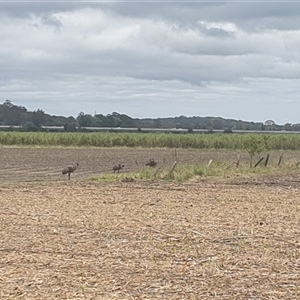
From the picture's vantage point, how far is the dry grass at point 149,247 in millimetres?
7949

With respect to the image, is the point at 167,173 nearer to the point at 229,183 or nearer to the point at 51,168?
the point at 229,183

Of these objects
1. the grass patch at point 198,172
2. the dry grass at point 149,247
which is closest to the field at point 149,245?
the dry grass at point 149,247

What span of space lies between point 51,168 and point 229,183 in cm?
1443

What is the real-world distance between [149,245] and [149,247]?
0.16 m

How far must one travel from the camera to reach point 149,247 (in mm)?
10281

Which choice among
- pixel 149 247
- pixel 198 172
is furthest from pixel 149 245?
pixel 198 172

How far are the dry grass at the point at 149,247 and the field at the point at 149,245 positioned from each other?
1 centimetres

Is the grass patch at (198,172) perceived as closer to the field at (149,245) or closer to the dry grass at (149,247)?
the field at (149,245)

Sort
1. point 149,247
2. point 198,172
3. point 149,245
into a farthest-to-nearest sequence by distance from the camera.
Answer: point 198,172, point 149,245, point 149,247

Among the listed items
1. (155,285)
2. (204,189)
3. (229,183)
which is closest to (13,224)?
(155,285)

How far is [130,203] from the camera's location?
15992 millimetres

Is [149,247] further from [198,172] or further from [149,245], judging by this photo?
[198,172]

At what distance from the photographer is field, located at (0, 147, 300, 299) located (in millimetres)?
7965

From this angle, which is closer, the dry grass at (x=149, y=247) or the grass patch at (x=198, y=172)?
the dry grass at (x=149, y=247)
